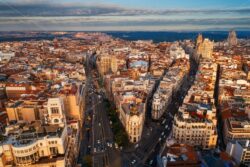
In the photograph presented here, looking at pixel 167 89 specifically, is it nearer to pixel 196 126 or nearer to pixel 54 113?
pixel 196 126

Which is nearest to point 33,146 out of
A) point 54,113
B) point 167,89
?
point 54,113

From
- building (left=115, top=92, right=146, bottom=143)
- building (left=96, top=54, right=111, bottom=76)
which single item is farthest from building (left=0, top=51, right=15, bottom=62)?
building (left=115, top=92, right=146, bottom=143)

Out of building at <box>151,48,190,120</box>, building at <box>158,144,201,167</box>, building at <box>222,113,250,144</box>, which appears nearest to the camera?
building at <box>158,144,201,167</box>

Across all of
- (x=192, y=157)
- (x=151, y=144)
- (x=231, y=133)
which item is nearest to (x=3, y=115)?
(x=151, y=144)

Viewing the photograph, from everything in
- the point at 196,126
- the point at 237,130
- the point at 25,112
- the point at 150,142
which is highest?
the point at 25,112

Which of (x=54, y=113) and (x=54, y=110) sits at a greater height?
(x=54, y=110)

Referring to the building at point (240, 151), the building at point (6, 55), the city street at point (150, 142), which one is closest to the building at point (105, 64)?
the city street at point (150, 142)

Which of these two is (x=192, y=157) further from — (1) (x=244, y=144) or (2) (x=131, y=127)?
(2) (x=131, y=127)

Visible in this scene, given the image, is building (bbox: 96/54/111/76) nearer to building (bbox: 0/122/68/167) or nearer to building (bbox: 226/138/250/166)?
building (bbox: 0/122/68/167)
